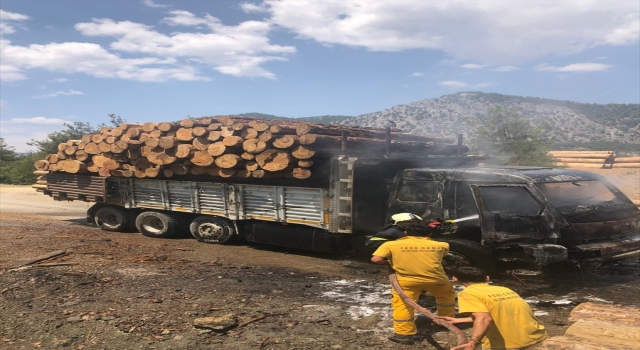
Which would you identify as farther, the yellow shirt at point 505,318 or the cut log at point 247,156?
the cut log at point 247,156

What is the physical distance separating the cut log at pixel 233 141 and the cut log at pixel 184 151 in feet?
3.04

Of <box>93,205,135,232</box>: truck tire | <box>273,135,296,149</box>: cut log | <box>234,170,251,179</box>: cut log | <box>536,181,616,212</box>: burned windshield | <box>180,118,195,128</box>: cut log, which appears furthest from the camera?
<box>93,205,135,232</box>: truck tire

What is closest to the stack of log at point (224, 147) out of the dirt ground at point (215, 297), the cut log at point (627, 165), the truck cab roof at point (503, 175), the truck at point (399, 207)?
the truck at point (399, 207)

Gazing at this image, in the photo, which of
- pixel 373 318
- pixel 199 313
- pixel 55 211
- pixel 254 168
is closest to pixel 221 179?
pixel 254 168

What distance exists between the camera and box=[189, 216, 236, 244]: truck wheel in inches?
344

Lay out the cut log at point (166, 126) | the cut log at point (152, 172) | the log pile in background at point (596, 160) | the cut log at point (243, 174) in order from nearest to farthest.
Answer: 1. the cut log at point (243, 174)
2. the cut log at point (166, 126)
3. the cut log at point (152, 172)
4. the log pile in background at point (596, 160)

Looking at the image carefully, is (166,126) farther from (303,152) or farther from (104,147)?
(303,152)

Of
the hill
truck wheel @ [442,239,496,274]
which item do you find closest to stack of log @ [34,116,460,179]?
truck wheel @ [442,239,496,274]

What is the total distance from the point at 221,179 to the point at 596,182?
20.6 ft

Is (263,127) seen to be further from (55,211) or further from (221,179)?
(55,211)

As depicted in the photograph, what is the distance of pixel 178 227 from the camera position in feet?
30.8

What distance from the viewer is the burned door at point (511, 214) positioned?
17.8ft

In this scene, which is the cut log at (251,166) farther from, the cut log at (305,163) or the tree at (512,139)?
the tree at (512,139)

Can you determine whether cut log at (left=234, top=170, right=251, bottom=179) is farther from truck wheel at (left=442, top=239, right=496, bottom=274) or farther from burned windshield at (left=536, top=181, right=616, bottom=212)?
burned windshield at (left=536, top=181, right=616, bottom=212)
